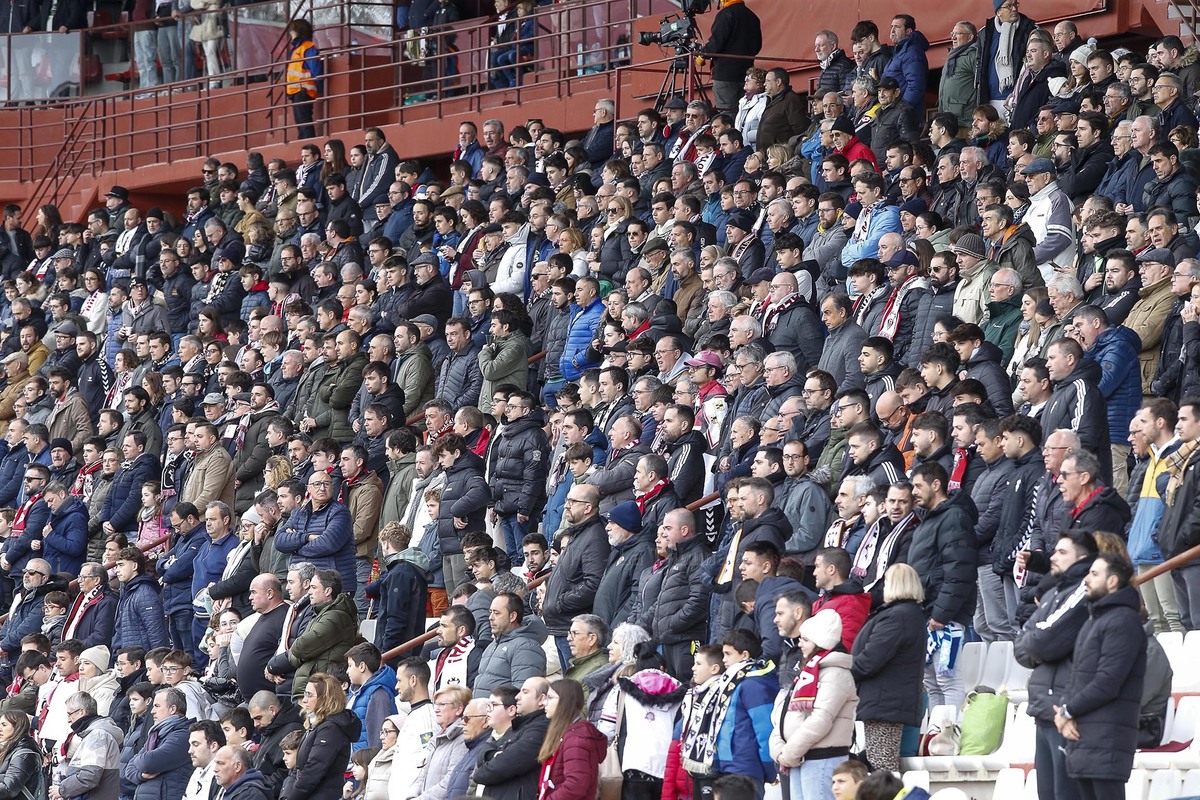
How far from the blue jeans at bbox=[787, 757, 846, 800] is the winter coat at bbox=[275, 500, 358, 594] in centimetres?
492

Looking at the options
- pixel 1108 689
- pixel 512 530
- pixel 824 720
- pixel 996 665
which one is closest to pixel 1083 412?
pixel 996 665

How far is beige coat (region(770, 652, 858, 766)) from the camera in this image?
26.8ft

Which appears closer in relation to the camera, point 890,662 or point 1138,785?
point 1138,785

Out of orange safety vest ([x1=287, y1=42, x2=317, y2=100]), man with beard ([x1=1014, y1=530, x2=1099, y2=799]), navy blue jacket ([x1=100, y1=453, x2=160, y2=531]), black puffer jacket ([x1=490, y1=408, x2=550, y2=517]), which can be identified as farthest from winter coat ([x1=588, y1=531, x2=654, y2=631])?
orange safety vest ([x1=287, y1=42, x2=317, y2=100])

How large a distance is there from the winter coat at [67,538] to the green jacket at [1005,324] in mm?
7080

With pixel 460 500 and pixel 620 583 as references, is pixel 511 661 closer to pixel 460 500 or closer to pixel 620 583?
pixel 620 583

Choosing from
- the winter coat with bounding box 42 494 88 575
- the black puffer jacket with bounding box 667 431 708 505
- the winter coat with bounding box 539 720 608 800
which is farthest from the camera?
the winter coat with bounding box 42 494 88 575

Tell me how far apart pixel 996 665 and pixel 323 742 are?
138 inches

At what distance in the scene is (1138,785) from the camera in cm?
812

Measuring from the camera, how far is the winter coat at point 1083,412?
9.91m

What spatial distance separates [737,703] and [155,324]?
11069 millimetres

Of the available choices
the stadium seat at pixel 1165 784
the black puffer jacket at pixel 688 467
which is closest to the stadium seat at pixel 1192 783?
the stadium seat at pixel 1165 784

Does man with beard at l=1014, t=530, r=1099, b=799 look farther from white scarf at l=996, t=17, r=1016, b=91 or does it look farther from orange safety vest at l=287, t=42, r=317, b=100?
orange safety vest at l=287, t=42, r=317, b=100

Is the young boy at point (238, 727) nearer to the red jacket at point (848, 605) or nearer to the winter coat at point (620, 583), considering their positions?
the winter coat at point (620, 583)
